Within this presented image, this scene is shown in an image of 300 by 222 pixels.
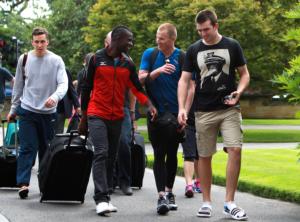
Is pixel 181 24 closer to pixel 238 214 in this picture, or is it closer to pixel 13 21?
pixel 238 214

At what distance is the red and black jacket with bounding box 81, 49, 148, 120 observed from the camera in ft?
26.2

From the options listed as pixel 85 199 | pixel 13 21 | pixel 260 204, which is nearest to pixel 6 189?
pixel 85 199

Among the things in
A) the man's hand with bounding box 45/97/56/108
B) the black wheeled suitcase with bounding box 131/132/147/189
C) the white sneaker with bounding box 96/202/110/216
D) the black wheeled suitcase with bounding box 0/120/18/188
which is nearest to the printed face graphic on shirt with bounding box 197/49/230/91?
the white sneaker with bounding box 96/202/110/216

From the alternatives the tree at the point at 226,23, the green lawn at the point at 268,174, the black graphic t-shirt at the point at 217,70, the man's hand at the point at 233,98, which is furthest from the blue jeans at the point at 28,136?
the tree at the point at 226,23

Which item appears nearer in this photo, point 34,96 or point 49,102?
point 49,102

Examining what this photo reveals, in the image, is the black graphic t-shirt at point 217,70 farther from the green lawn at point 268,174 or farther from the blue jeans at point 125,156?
the blue jeans at point 125,156

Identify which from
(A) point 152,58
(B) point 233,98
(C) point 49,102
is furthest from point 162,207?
(C) point 49,102

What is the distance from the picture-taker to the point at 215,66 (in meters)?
7.70

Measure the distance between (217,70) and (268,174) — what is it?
433 centimetres

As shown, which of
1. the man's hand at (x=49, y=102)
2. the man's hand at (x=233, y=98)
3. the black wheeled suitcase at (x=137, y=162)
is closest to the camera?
the man's hand at (x=233, y=98)

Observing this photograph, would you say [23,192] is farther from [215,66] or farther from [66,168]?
[215,66]

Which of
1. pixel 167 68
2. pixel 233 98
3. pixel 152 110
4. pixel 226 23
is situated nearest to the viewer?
pixel 233 98

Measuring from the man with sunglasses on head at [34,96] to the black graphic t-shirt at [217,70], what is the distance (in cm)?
196

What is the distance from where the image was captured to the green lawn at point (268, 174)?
9.63 metres
